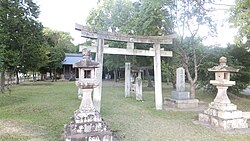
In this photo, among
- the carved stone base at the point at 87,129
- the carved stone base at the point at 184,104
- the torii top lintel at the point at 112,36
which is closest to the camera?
the carved stone base at the point at 87,129

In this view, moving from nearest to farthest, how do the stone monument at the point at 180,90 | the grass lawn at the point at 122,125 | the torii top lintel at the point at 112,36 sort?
the grass lawn at the point at 122,125, the torii top lintel at the point at 112,36, the stone monument at the point at 180,90

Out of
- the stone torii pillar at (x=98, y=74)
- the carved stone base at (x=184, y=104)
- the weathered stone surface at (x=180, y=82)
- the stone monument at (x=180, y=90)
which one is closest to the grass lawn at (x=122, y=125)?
the stone torii pillar at (x=98, y=74)

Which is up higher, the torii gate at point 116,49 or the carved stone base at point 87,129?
the torii gate at point 116,49

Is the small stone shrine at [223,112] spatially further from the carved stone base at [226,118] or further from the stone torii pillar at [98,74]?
the stone torii pillar at [98,74]

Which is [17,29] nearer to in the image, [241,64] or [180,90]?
[180,90]

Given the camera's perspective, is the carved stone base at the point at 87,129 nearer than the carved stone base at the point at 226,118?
Yes

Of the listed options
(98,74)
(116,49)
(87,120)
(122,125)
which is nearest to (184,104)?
(116,49)

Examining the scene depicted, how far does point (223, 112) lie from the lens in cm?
781

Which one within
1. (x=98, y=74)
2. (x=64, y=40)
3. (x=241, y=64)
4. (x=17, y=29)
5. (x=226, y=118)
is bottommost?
(x=226, y=118)

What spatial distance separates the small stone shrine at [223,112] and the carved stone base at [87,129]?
408 centimetres

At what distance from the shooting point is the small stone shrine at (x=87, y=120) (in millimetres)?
5789

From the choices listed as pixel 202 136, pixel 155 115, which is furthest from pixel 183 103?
pixel 202 136

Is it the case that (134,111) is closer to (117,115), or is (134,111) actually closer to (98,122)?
(117,115)

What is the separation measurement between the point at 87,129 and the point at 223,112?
4702 millimetres
